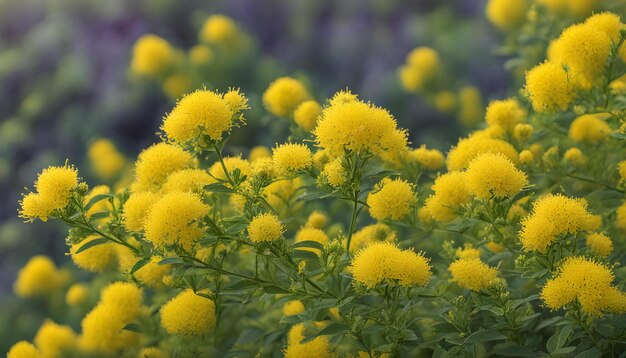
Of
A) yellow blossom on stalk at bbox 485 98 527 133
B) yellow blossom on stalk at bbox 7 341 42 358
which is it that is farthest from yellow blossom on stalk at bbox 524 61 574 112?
yellow blossom on stalk at bbox 7 341 42 358

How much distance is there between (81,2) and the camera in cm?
684

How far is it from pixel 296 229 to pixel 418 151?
0.63 meters

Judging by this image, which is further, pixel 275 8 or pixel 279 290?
pixel 275 8

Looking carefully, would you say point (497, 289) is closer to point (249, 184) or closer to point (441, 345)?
point (441, 345)

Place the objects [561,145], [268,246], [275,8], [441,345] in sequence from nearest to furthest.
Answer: [268,246] → [441,345] → [561,145] → [275,8]

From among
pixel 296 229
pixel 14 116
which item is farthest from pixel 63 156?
pixel 296 229

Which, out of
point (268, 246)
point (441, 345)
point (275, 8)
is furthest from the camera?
point (275, 8)

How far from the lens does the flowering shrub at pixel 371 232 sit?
213cm

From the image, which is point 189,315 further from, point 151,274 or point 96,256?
point 96,256

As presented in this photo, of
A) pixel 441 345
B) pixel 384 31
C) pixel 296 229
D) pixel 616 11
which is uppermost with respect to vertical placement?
pixel 384 31

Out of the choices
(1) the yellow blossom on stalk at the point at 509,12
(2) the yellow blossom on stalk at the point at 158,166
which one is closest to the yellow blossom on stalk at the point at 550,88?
(2) the yellow blossom on stalk at the point at 158,166

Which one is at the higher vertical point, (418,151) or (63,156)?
(63,156)

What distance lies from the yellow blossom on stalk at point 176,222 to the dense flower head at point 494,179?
2.43ft

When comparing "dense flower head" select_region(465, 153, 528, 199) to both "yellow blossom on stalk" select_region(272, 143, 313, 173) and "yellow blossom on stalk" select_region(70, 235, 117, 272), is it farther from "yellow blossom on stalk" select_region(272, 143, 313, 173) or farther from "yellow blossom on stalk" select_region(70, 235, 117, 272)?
"yellow blossom on stalk" select_region(70, 235, 117, 272)
